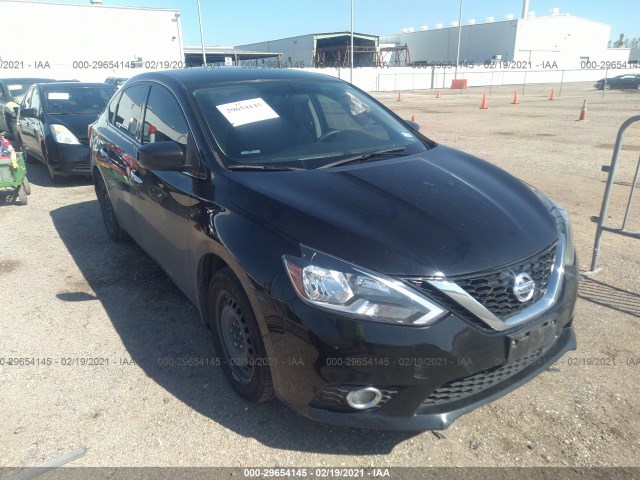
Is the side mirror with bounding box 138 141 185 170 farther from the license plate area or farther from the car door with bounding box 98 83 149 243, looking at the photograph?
the license plate area

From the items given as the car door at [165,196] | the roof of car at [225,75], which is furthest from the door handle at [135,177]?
the roof of car at [225,75]

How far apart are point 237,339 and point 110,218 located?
321cm

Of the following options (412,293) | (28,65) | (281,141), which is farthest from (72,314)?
(28,65)

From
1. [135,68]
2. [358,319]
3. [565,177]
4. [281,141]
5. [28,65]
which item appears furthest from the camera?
[135,68]

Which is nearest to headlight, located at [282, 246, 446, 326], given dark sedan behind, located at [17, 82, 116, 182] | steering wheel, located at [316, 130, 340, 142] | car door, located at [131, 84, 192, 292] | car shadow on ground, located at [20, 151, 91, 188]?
car door, located at [131, 84, 192, 292]

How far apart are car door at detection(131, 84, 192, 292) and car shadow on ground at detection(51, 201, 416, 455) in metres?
0.42

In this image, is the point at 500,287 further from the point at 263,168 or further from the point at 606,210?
the point at 606,210

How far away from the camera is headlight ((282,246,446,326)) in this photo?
1.97 metres

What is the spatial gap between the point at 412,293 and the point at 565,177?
7.10 meters

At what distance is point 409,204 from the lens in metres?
2.40

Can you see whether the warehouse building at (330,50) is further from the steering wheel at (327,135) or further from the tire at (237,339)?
the tire at (237,339)

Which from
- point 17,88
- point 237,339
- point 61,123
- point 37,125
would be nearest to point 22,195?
point 61,123

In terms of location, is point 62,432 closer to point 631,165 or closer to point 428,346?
point 428,346

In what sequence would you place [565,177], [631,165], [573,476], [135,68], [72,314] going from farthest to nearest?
[135,68]
[631,165]
[565,177]
[72,314]
[573,476]
